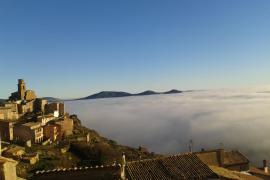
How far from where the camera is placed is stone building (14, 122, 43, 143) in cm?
7200

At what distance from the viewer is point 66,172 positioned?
2050 centimetres

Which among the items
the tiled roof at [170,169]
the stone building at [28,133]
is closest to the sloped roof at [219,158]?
the tiled roof at [170,169]

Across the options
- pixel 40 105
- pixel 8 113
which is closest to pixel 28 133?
pixel 8 113

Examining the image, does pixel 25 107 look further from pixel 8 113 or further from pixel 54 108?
pixel 8 113

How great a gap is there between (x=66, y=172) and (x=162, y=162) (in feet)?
22.8

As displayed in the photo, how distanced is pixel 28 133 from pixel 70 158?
1244cm

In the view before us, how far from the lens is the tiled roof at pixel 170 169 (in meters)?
22.4

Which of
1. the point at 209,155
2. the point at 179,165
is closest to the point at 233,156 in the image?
the point at 209,155

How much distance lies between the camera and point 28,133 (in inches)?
2840

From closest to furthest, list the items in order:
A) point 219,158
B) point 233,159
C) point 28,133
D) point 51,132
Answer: point 219,158 → point 233,159 → point 28,133 → point 51,132

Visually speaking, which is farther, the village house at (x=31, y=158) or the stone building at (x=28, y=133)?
the stone building at (x=28, y=133)

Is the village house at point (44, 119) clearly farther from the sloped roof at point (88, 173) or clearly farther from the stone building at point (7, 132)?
the sloped roof at point (88, 173)

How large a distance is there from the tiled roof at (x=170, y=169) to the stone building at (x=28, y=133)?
175 ft

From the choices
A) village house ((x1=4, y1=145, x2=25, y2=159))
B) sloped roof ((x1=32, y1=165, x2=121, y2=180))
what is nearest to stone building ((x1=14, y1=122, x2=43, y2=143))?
village house ((x1=4, y1=145, x2=25, y2=159))
